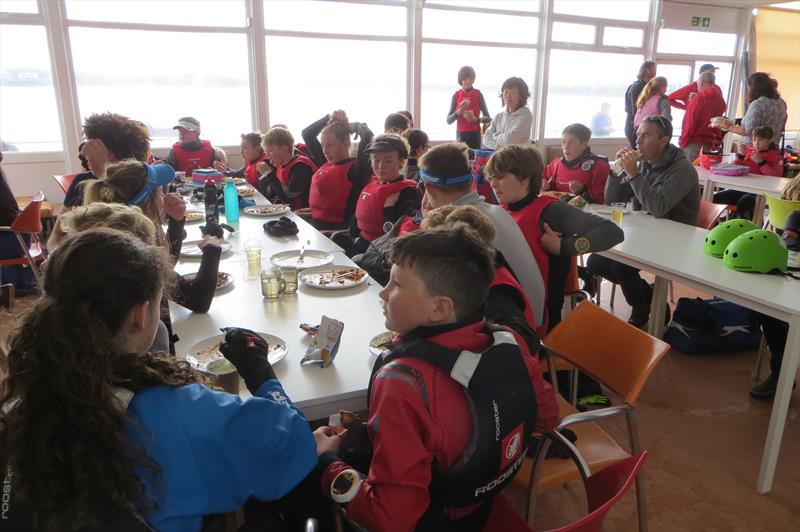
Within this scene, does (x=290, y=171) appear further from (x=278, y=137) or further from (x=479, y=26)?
(x=479, y=26)

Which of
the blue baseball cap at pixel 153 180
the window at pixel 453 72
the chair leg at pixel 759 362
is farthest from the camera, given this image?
the window at pixel 453 72

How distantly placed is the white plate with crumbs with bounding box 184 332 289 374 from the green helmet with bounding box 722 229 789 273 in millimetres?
2123

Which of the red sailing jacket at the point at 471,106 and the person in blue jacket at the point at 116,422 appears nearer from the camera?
the person in blue jacket at the point at 116,422

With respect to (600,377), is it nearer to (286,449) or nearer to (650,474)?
(650,474)

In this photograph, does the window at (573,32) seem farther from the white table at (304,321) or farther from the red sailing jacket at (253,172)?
the white table at (304,321)

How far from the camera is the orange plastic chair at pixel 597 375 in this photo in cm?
162

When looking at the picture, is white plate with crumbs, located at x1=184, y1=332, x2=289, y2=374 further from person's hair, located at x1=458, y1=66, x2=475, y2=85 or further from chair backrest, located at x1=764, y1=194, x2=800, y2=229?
person's hair, located at x1=458, y1=66, x2=475, y2=85

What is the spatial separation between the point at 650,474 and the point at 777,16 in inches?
489

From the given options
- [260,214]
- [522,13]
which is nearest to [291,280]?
[260,214]

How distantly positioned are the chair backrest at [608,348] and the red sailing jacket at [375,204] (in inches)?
69.8

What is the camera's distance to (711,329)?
3.47 meters

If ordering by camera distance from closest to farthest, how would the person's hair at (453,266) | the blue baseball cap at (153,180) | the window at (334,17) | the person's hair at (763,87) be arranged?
the person's hair at (453,266) → the blue baseball cap at (153,180) → the person's hair at (763,87) → the window at (334,17)

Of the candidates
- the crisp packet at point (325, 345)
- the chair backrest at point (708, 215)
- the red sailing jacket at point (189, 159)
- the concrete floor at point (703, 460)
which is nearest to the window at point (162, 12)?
the red sailing jacket at point (189, 159)

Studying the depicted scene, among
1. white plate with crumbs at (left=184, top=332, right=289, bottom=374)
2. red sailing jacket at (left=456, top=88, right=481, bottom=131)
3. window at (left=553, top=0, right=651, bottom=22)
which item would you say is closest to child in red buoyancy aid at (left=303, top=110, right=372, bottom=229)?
white plate with crumbs at (left=184, top=332, right=289, bottom=374)
